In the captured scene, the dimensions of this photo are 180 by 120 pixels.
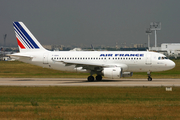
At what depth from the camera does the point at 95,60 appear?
4016cm

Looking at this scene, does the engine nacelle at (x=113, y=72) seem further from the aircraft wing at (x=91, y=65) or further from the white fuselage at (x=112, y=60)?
the white fuselage at (x=112, y=60)

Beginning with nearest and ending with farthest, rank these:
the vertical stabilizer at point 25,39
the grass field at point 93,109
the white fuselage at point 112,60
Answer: the grass field at point 93,109, the white fuselage at point 112,60, the vertical stabilizer at point 25,39

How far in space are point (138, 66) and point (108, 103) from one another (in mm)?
20040

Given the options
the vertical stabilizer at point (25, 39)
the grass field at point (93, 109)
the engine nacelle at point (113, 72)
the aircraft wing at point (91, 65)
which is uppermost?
the vertical stabilizer at point (25, 39)

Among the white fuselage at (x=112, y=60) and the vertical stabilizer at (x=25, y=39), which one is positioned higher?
the vertical stabilizer at (x=25, y=39)

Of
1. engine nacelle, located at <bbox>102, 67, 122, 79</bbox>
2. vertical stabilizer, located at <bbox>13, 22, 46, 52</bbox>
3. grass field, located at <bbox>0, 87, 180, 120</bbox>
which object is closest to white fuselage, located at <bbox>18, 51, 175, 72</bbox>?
vertical stabilizer, located at <bbox>13, 22, 46, 52</bbox>

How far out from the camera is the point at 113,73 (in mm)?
36281

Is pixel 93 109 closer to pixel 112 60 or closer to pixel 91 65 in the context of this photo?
pixel 91 65

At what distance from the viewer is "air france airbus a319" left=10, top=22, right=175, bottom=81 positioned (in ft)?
126

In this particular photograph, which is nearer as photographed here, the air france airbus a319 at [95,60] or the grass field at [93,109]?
the grass field at [93,109]

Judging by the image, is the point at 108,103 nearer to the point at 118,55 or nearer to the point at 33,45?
the point at 118,55

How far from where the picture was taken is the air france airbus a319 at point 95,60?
126ft

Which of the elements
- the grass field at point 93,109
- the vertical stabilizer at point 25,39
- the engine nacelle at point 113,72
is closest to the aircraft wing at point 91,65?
the engine nacelle at point 113,72

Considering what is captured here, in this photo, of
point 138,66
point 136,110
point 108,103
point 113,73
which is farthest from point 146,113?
point 138,66
